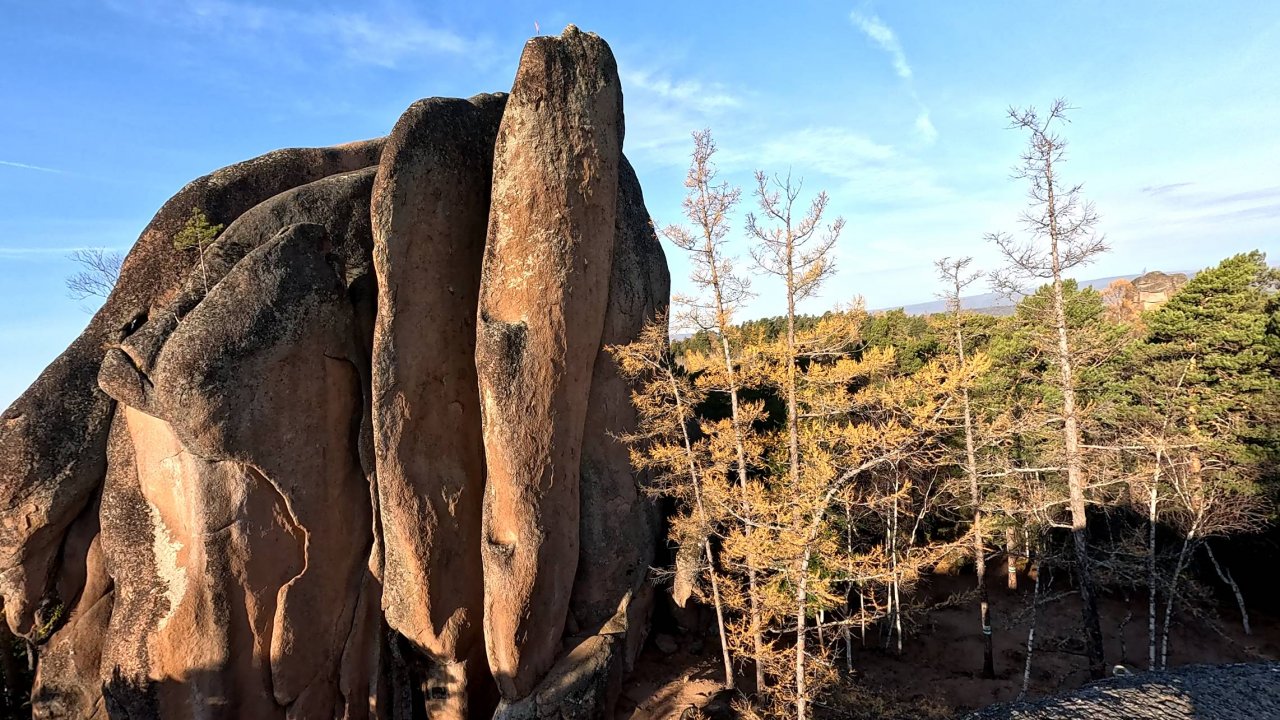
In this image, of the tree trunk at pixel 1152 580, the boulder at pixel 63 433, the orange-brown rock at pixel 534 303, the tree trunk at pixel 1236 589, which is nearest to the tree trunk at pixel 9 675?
the boulder at pixel 63 433

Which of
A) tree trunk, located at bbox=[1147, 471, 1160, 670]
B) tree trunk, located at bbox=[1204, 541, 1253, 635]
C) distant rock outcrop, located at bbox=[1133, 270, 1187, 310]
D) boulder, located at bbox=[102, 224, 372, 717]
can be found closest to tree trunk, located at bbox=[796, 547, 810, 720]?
boulder, located at bbox=[102, 224, 372, 717]

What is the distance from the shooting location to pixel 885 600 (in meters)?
20.0

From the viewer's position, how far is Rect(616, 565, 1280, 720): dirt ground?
1128 centimetres

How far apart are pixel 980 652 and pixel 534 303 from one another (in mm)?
16920

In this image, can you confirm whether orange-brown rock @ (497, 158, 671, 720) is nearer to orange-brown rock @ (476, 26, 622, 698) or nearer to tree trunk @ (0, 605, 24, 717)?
orange-brown rock @ (476, 26, 622, 698)

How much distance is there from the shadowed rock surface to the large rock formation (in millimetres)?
6511

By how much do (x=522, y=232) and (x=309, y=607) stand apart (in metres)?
7.17

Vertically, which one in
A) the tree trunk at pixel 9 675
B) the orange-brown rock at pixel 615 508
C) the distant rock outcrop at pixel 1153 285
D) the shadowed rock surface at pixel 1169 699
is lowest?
the shadowed rock surface at pixel 1169 699

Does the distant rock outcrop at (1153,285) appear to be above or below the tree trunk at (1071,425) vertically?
above

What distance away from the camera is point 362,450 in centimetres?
997

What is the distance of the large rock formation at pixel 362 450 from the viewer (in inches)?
358

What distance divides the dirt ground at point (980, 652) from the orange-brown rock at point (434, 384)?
3312 millimetres

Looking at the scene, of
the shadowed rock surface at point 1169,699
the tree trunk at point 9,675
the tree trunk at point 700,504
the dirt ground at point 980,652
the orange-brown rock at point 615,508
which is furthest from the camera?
the dirt ground at point 980,652

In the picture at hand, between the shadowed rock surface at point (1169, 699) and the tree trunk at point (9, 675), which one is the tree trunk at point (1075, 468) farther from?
the tree trunk at point (9, 675)
